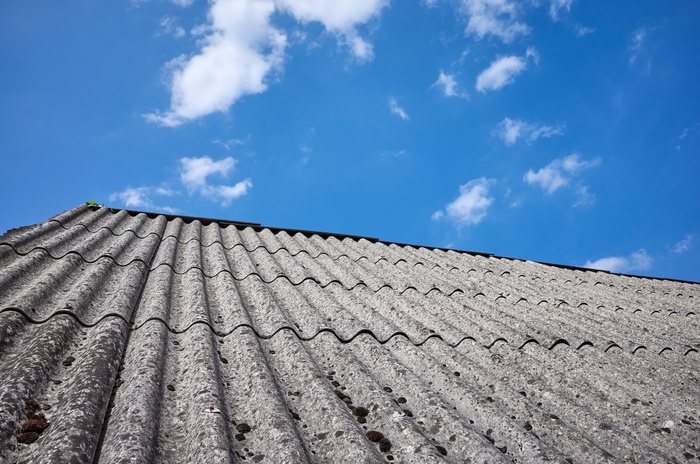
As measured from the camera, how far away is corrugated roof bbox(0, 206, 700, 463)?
1.39m

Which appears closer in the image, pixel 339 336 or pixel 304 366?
pixel 304 366

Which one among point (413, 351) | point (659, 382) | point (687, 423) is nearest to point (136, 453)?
point (413, 351)

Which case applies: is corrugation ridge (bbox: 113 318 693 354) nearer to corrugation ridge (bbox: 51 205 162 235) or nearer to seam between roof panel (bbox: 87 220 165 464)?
seam between roof panel (bbox: 87 220 165 464)

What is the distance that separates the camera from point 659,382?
218 cm

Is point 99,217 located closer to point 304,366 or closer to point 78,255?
point 78,255

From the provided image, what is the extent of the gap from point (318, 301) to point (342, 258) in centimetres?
164

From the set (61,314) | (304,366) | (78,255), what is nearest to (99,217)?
(78,255)

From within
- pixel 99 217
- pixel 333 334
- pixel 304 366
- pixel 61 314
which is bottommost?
pixel 304 366

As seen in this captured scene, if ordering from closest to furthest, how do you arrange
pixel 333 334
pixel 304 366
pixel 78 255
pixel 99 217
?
pixel 304 366 → pixel 333 334 → pixel 78 255 → pixel 99 217

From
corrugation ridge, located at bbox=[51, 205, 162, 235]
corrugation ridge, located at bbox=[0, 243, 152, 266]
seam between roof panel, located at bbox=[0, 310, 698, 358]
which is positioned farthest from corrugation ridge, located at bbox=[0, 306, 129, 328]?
corrugation ridge, located at bbox=[51, 205, 162, 235]

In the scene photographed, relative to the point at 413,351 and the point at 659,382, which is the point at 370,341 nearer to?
the point at 413,351

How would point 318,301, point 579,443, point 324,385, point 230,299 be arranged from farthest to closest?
point 318,301
point 230,299
point 324,385
point 579,443

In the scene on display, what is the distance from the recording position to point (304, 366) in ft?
6.21

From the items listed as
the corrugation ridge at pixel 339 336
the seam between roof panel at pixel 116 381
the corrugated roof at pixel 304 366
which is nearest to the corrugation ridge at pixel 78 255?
the corrugated roof at pixel 304 366
